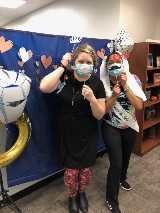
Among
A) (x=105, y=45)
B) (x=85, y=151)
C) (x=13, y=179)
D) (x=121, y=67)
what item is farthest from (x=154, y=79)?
(x=13, y=179)

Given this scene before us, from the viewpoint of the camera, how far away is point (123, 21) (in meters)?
2.75

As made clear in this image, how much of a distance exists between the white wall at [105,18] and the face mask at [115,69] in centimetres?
136

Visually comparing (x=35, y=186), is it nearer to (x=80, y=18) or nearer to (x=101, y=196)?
(x=101, y=196)

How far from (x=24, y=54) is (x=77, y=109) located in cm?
59

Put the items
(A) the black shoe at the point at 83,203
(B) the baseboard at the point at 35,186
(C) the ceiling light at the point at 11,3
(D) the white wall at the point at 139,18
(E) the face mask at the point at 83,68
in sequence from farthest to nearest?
1. (C) the ceiling light at the point at 11,3
2. (D) the white wall at the point at 139,18
3. (B) the baseboard at the point at 35,186
4. (A) the black shoe at the point at 83,203
5. (E) the face mask at the point at 83,68

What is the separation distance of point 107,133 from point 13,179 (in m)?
0.91

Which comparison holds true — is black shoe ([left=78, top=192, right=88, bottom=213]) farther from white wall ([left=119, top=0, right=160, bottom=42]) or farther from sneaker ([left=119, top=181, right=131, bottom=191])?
white wall ([left=119, top=0, right=160, bottom=42])

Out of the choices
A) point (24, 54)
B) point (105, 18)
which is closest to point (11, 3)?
point (105, 18)

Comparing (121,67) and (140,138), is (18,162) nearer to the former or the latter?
(121,67)

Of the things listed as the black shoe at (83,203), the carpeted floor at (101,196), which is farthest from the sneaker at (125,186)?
the black shoe at (83,203)

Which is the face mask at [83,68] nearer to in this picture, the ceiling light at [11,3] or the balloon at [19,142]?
the balloon at [19,142]

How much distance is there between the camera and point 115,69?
146 centimetres

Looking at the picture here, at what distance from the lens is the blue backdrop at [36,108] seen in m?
1.41

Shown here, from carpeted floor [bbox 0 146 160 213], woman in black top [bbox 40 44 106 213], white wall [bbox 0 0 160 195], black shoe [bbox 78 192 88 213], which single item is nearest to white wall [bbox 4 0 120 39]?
white wall [bbox 0 0 160 195]
